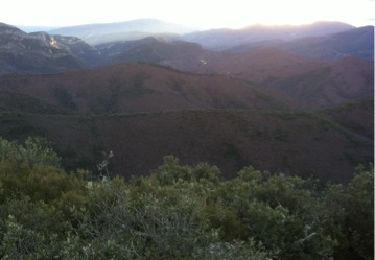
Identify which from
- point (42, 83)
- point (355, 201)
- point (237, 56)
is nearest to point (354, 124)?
point (42, 83)

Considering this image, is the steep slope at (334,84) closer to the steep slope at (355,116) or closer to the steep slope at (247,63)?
the steep slope at (247,63)

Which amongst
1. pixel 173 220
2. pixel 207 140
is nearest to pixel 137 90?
pixel 207 140

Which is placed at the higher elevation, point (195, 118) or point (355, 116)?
point (195, 118)

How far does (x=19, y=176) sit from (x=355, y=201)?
8932mm

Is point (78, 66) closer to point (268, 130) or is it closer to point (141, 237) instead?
point (268, 130)

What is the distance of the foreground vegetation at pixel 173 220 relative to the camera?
861cm

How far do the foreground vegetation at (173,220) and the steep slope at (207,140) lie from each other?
3215 centimetres

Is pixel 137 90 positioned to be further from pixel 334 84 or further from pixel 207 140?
pixel 334 84

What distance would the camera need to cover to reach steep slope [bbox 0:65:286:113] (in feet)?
279

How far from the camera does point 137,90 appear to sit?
8869 cm

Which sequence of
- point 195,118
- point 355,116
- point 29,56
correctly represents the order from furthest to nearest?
point 29,56
point 355,116
point 195,118

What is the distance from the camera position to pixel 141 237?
29.1 feet

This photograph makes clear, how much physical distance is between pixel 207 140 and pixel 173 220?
4695 centimetres

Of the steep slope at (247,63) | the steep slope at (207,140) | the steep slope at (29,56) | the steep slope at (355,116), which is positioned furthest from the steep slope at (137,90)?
the steep slope at (29,56)
